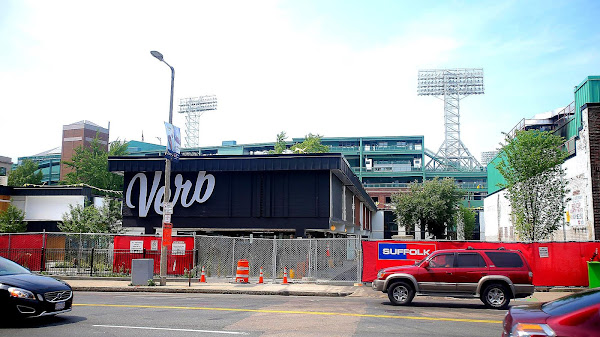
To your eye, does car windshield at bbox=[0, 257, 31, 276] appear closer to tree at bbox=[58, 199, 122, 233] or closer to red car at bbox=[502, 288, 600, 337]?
red car at bbox=[502, 288, 600, 337]

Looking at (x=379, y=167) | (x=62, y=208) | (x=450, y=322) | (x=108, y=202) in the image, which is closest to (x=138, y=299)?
(x=450, y=322)

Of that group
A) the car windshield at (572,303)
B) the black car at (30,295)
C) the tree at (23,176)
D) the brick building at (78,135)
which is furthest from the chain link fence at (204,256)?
the brick building at (78,135)

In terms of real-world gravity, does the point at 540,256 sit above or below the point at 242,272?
above

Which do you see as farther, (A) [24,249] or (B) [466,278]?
(A) [24,249]

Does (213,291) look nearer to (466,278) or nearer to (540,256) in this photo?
(466,278)

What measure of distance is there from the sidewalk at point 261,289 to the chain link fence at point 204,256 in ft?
4.53

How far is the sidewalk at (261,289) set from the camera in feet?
65.3

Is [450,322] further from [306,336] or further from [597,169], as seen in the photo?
[597,169]

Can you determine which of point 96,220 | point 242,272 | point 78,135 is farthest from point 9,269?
point 78,135

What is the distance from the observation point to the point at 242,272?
23.0 metres

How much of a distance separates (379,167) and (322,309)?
89565mm

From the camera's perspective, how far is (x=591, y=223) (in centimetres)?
2481

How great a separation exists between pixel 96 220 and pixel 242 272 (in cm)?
1997

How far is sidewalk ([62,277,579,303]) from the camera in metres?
19.9
